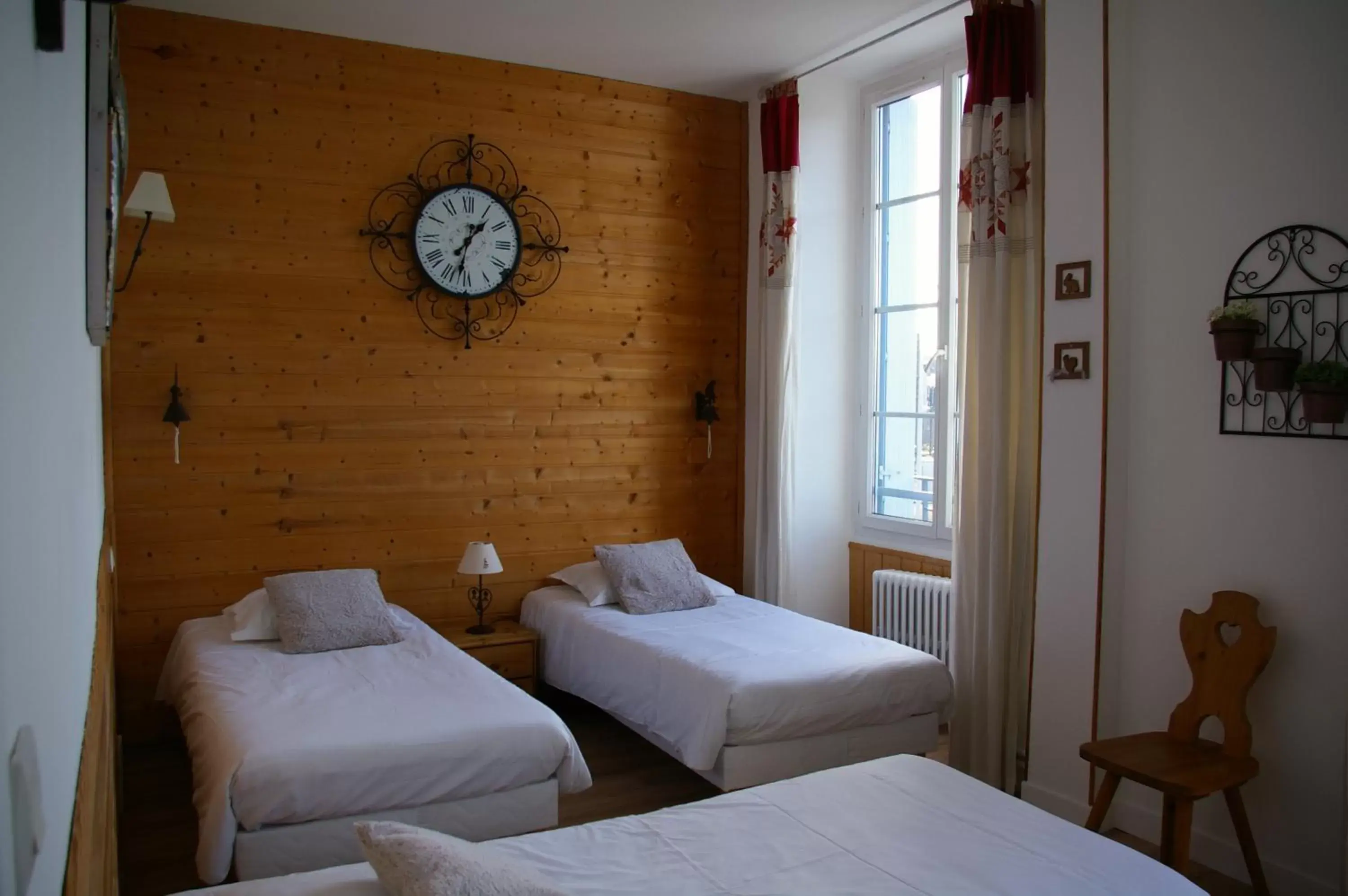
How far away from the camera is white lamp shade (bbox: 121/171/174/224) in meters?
3.52

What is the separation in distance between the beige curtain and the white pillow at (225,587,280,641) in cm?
270

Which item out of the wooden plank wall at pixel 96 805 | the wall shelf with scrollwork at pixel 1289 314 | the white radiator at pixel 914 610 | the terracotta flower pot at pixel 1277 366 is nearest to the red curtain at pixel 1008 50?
the wall shelf with scrollwork at pixel 1289 314

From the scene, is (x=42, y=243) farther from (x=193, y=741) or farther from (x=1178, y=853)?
(x=1178, y=853)

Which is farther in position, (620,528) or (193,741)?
(620,528)

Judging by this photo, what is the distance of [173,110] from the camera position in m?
4.19

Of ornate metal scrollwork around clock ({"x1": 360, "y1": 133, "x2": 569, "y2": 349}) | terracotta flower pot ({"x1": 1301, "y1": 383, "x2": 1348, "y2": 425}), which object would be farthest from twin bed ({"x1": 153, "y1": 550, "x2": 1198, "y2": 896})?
ornate metal scrollwork around clock ({"x1": 360, "y1": 133, "x2": 569, "y2": 349})

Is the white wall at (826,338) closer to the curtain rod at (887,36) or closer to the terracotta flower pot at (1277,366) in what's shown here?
the curtain rod at (887,36)

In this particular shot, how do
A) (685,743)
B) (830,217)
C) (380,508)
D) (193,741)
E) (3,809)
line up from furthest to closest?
(830,217) → (380,508) → (685,743) → (193,741) → (3,809)

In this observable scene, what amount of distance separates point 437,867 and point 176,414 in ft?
10.1

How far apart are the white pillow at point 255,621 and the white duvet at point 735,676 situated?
1189mm

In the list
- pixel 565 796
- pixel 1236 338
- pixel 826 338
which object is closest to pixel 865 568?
pixel 826 338

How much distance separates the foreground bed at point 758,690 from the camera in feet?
11.5

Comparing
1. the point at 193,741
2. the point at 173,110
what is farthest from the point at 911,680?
the point at 173,110

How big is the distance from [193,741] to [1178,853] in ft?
9.61
